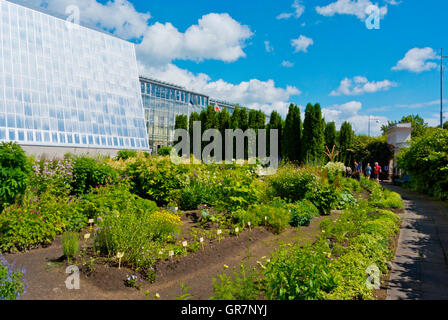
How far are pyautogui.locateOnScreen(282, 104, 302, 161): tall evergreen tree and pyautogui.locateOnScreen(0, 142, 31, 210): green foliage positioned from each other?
15724mm

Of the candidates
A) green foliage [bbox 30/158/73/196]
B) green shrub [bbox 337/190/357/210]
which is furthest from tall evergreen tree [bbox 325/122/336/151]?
green foliage [bbox 30/158/73/196]

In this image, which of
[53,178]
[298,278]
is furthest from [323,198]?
[53,178]

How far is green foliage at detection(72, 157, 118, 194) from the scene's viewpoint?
6523mm

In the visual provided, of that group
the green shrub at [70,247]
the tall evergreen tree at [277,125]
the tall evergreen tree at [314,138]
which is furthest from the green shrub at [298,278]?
the tall evergreen tree at [277,125]

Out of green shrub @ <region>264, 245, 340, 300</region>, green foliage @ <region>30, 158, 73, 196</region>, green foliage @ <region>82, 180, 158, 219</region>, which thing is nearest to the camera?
green shrub @ <region>264, 245, 340, 300</region>

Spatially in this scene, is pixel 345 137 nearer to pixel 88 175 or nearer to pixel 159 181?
pixel 159 181

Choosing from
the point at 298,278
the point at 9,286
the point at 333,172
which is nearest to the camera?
the point at 9,286

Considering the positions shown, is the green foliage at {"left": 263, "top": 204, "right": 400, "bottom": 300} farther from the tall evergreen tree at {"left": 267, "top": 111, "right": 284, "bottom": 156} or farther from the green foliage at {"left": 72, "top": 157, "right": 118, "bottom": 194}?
the tall evergreen tree at {"left": 267, "top": 111, "right": 284, "bottom": 156}

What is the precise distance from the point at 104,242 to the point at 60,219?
1.22m

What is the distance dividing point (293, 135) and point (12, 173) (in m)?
16.3

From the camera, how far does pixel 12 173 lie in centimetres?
466

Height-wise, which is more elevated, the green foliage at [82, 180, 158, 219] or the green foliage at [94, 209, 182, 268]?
the green foliage at [82, 180, 158, 219]
